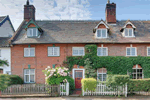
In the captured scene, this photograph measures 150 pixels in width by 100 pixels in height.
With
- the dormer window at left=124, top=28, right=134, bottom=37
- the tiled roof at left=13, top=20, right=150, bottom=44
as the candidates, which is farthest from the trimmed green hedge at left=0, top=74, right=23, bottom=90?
the dormer window at left=124, top=28, right=134, bottom=37

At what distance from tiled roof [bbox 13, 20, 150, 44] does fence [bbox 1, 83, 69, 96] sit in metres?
6.03

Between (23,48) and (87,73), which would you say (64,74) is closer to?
(87,73)

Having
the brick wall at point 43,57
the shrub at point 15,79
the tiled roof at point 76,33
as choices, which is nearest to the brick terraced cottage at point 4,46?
the brick wall at point 43,57

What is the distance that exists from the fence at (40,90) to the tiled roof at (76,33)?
6.03m

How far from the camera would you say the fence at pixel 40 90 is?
12.5 meters

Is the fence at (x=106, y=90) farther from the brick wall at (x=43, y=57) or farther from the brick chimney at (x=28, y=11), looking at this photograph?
the brick chimney at (x=28, y=11)

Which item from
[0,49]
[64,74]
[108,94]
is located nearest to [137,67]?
[108,94]

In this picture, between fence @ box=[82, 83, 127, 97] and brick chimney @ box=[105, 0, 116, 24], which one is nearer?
Answer: fence @ box=[82, 83, 127, 97]

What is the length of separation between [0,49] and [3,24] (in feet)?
18.0

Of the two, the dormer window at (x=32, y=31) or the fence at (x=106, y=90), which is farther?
the dormer window at (x=32, y=31)

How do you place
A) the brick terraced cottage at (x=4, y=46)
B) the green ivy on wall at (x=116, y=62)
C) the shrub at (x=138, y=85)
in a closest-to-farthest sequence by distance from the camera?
Result: 1. the shrub at (x=138, y=85)
2. the green ivy on wall at (x=116, y=62)
3. the brick terraced cottage at (x=4, y=46)

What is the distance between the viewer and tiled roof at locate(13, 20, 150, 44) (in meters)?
16.7

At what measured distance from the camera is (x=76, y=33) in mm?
17984

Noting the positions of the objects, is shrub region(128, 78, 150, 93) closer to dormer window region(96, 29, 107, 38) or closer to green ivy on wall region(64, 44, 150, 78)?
green ivy on wall region(64, 44, 150, 78)
